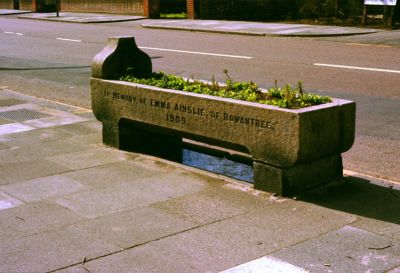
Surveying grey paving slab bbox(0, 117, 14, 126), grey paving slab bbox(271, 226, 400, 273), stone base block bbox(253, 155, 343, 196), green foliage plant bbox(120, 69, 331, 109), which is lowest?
grey paving slab bbox(0, 117, 14, 126)

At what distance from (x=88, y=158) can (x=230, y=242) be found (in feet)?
9.96

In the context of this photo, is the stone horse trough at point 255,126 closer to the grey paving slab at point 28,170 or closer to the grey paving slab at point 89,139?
Result: the grey paving slab at point 89,139

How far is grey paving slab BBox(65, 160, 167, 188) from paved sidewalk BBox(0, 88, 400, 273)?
0.04ft

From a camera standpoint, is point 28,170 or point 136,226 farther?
point 28,170

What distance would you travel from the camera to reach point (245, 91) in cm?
686

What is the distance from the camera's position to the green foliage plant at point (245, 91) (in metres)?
6.34

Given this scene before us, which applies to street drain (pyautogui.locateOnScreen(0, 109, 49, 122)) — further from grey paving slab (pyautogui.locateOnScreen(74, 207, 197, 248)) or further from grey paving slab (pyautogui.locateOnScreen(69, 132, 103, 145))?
grey paving slab (pyautogui.locateOnScreen(74, 207, 197, 248))

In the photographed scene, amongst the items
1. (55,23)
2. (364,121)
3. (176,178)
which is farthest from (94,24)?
(176,178)

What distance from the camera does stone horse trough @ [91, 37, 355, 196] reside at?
600 cm

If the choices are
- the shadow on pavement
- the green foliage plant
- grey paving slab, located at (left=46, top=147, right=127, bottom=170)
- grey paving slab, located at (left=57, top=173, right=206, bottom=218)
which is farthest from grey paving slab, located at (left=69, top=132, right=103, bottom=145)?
the shadow on pavement

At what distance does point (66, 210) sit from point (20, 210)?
0.42 meters

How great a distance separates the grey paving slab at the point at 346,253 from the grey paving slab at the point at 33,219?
74.2 inches

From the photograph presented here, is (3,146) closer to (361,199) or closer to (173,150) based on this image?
(173,150)

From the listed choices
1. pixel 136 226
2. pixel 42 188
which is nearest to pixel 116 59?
pixel 42 188
